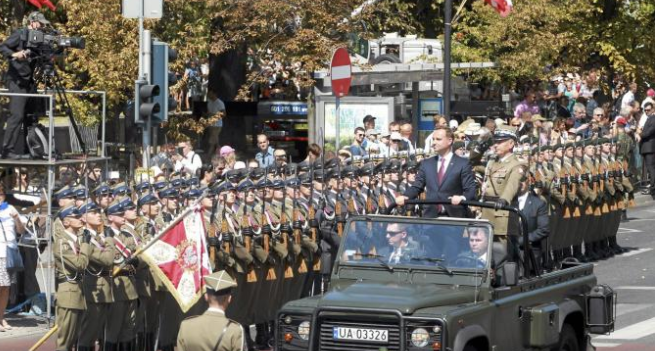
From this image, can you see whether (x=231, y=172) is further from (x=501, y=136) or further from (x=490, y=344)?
(x=490, y=344)

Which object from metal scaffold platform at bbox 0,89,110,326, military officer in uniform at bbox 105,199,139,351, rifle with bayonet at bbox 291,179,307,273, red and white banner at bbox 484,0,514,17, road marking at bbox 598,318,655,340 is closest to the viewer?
military officer in uniform at bbox 105,199,139,351

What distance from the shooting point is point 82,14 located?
93.9ft

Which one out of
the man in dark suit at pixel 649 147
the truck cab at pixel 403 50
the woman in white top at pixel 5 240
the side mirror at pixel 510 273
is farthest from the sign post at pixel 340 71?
the man in dark suit at pixel 649 147

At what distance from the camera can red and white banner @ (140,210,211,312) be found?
14188 millimetres

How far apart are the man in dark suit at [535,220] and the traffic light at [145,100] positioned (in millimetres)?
4374

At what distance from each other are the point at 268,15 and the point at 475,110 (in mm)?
7028

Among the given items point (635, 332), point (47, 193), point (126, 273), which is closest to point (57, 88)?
point (47, 193)

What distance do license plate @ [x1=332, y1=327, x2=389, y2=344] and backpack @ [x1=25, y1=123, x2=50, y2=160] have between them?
316 inches

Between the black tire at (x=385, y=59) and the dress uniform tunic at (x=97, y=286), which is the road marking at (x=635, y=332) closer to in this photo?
the dress uniform tunic at (x=97, y=286)

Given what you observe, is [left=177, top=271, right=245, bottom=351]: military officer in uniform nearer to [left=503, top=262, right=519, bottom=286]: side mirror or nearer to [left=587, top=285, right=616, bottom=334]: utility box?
[left=503, top=262, right=519, bottom=286]: side mirror

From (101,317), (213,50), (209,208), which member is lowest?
(101,317)

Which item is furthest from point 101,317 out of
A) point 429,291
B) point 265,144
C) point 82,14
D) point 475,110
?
point 475,110

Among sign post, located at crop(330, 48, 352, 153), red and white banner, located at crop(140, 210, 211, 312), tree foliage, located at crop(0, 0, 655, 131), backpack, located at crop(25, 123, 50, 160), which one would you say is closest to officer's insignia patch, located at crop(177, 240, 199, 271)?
red and white banner, located at crop(140, 210, 211, 312)

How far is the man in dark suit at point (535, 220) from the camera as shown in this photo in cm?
1606
